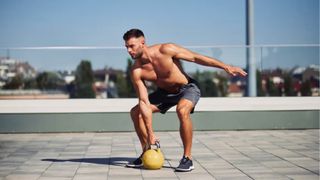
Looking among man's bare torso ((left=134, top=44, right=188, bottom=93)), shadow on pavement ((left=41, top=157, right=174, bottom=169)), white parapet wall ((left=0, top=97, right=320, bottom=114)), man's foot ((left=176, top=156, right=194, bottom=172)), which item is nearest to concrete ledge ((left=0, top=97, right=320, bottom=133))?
white parapet wall ((left=0, top=97, right=320, bottom=114))

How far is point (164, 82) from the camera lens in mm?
6695

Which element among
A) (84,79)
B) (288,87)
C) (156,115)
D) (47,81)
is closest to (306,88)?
(288,87)

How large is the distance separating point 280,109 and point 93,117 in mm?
3821

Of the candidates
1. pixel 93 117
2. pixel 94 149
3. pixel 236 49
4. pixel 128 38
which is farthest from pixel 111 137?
pixel 128 38

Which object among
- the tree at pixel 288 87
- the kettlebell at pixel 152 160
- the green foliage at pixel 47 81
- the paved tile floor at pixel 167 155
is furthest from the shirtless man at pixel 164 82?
the tree at pixel 288 87

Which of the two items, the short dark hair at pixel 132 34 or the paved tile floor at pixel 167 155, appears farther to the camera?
the short dark hair at pixel 132 34

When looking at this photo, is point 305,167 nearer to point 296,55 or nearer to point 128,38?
point 128,38

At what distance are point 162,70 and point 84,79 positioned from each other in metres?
5.06

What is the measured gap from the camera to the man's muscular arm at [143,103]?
6370mm

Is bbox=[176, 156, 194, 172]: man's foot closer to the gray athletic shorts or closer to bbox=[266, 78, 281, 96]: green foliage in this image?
the gray athletic shorts

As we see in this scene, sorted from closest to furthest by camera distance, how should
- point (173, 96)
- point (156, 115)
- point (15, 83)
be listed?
point (173, 96) < point (156, 115) < point (15, 83)

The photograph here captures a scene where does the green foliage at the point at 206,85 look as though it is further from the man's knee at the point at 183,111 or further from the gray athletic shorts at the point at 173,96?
the man's knee at the point at 183,111

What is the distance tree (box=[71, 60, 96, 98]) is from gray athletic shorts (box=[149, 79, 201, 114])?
457 centimetres

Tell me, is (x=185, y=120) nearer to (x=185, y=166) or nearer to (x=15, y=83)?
(x=185, y=166)
